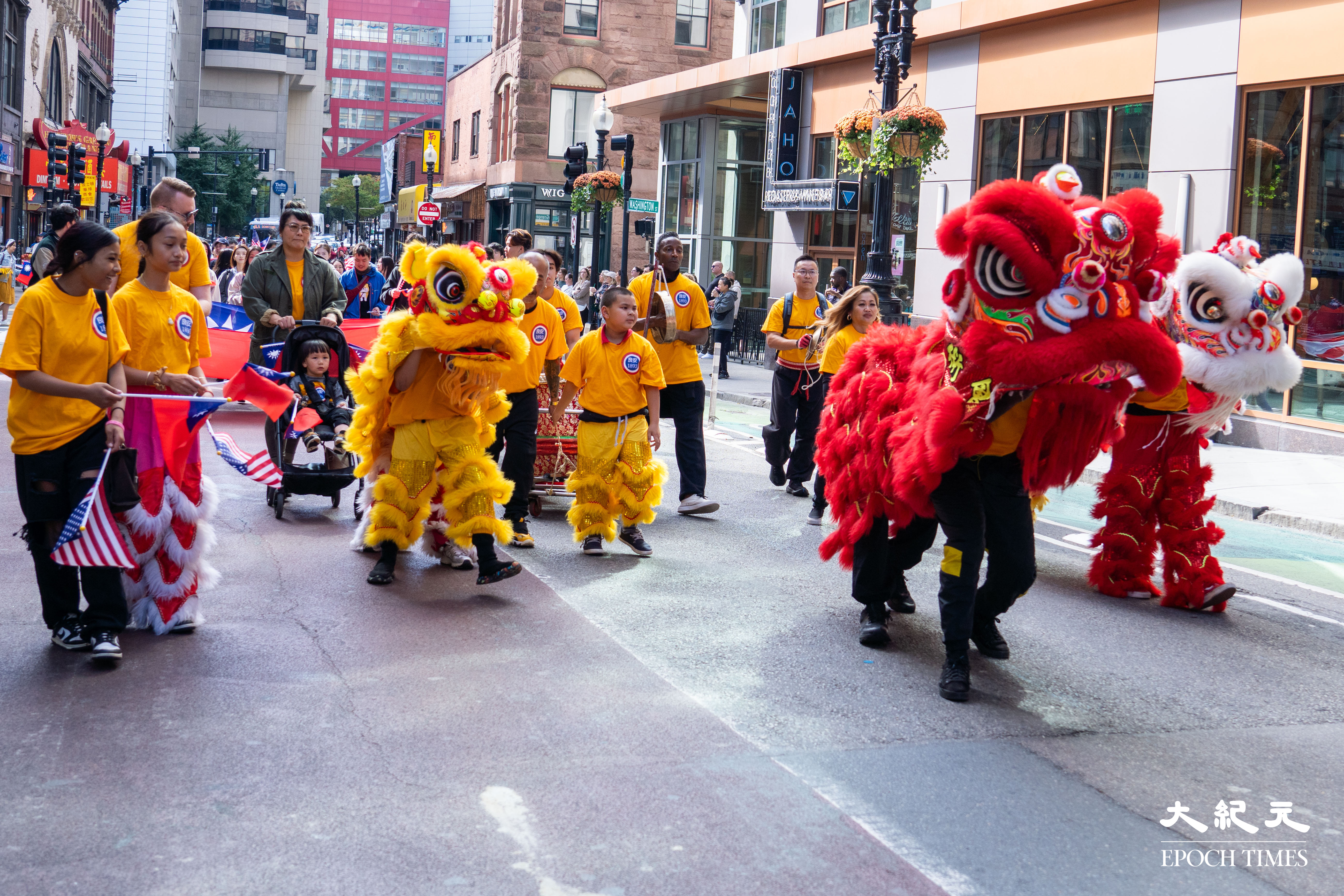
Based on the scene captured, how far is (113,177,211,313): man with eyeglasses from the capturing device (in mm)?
7512

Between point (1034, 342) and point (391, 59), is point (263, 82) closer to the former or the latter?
point (391, 59)

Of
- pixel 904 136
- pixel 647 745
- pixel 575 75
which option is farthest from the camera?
pixel 575 75

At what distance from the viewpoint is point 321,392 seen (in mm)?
10055

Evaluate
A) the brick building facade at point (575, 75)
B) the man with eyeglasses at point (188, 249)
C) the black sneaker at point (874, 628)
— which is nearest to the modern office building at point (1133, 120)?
the black sneaker at point (874, 628)

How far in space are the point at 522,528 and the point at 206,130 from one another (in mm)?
A: 123989

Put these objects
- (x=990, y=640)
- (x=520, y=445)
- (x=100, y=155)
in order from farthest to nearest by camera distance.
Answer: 1. (x=100, y=155)
2. (x=520, y=445)
3. (x=990, y=640)

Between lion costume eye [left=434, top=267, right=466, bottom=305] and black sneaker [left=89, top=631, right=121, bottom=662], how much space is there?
7.80 ft

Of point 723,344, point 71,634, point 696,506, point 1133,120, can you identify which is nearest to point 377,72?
point 723,344

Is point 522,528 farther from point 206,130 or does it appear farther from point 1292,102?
point 206,130

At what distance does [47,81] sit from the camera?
163 feet

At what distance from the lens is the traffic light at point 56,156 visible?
119 ft

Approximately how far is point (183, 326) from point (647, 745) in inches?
118

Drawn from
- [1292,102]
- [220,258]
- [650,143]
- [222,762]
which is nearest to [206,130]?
[650,143]

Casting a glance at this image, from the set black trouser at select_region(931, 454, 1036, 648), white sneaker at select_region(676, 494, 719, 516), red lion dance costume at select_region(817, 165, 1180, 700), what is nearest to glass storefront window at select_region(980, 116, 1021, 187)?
white sneaker at select_region(676, 494, 719, 516)
